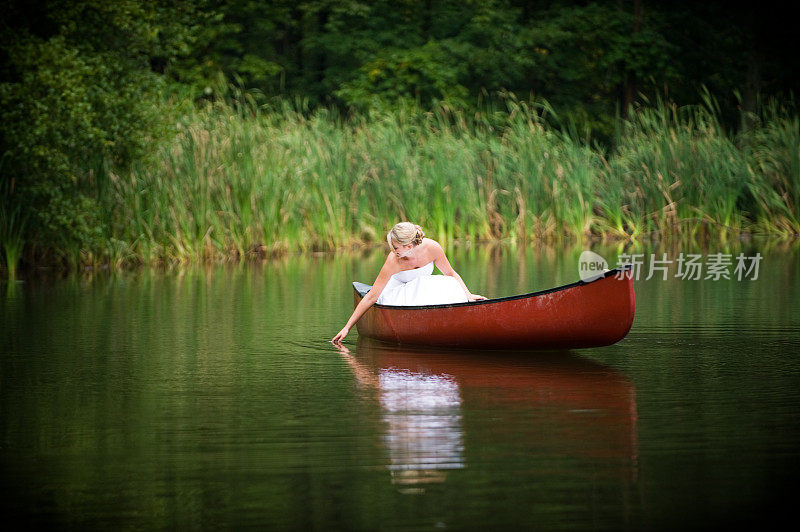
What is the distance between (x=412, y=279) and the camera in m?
8.80

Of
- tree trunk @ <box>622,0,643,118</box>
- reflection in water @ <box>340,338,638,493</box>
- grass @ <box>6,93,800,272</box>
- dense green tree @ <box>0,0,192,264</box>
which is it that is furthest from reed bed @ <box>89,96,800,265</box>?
tree trunk @ <box>622,0,643,118</box>

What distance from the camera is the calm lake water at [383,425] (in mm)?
4395

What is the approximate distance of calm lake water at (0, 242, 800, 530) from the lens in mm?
4395

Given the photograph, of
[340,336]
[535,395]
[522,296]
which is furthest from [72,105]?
[535,395]

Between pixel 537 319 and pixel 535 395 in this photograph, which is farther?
pixel 537 319

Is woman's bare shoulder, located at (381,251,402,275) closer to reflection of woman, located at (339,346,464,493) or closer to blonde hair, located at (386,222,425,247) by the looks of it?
blonde hair, located at (386,222,425,247)

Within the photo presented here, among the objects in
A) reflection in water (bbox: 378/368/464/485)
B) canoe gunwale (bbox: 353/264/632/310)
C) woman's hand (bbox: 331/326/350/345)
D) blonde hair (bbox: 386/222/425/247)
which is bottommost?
reflection in water (bbox: 378/368/464/485)

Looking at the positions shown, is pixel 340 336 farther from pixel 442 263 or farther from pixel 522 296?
pixel 522 296

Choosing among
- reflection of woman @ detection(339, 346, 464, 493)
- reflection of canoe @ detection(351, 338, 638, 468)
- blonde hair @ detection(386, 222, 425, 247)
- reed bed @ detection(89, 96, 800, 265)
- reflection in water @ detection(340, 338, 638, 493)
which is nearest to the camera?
reflection of woman @ detection(339, 346, 464, 493)

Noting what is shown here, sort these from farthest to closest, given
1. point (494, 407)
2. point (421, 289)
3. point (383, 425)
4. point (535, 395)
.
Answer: point (421, 289)
point (535, 395)
point (494, 407)
point (383, 425)

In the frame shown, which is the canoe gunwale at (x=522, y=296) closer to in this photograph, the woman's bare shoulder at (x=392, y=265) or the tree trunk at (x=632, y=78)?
the woman's bare shoulder at (x=392, y=265)

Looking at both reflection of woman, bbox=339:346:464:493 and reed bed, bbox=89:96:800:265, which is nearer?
reflection of woman, bbox=339:346:464:493

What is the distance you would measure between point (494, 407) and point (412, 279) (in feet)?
8.86

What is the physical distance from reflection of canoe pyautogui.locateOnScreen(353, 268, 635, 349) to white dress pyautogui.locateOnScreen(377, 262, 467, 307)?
22 centimetres
